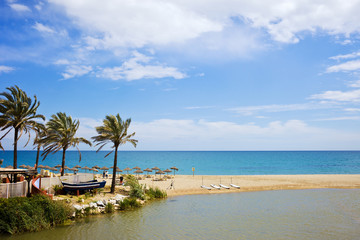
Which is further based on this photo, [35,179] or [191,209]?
[191,209]

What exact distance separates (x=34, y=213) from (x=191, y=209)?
49.0 feet

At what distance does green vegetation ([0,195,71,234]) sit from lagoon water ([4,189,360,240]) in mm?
779

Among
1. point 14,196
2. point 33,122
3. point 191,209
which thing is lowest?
point 191,209

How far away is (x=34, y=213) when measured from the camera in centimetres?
2014

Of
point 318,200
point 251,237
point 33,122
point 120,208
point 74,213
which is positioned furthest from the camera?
point 318,200

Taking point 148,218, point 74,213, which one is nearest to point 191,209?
point 148,218

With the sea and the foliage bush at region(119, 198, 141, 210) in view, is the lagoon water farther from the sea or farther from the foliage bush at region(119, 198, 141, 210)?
the foliage bush at region(119, 198, 141, 210)

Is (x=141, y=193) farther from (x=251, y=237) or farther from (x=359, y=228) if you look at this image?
(x=359, y=228)

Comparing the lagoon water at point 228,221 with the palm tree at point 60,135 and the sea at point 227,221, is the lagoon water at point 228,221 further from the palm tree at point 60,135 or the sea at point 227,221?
the palm tree at point 60,135

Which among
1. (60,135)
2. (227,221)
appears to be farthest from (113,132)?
(227,221)

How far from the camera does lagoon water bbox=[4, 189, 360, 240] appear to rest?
1950 centimetres

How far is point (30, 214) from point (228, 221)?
1613 centimetres

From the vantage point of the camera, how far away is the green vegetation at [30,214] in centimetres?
1883

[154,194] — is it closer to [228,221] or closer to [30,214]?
[228,221]
